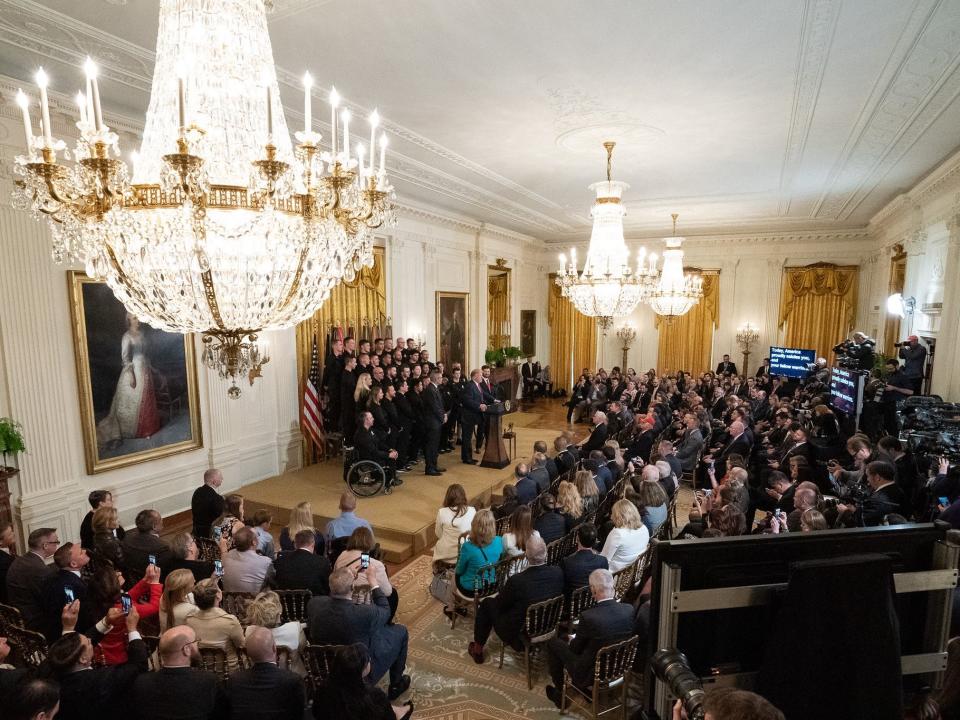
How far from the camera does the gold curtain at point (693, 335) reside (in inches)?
610

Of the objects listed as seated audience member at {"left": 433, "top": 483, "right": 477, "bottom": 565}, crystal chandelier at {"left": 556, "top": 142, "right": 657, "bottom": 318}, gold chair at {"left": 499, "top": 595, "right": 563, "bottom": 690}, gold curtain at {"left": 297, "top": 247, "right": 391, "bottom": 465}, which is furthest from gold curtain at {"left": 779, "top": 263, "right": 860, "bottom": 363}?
gold chair at {"left": 499, "top": 595, "right": 563, "bottom": 690}

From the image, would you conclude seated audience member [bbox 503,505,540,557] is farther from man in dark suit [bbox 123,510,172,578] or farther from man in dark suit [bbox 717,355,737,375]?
man in dark suit [bbox 717,355,737,375]

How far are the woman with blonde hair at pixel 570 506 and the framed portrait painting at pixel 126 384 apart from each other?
16.2 feet

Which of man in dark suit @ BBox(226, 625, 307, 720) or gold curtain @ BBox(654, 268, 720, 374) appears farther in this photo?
gold curtain @ BBox(654, 268, 720, 374)

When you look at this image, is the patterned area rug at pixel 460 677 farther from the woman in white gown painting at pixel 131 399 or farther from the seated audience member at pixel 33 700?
the woman in white gown painting at pixel 131 399

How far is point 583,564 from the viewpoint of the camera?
4035 millimetres

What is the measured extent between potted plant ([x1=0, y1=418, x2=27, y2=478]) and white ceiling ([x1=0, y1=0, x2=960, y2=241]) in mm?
3166

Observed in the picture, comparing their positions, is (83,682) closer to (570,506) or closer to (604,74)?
(570,506)

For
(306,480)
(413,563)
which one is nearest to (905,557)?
(413,563)

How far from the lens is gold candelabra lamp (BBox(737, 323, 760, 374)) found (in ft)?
49.3

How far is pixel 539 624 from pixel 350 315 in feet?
23.0

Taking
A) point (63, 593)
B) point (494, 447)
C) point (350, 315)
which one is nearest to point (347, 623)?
point (63, 593)

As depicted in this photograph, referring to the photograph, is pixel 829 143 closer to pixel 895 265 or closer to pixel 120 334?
pixel 895 265

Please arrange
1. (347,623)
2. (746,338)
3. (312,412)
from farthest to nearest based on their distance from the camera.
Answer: (746,338) < (312,412) < (347,623)
